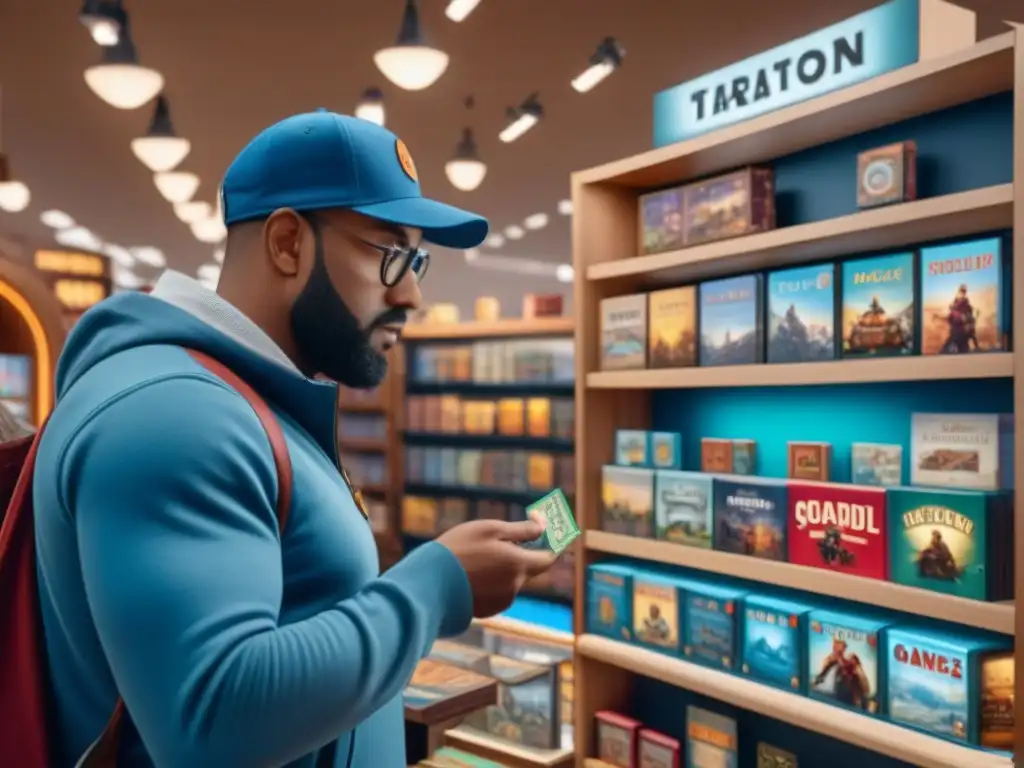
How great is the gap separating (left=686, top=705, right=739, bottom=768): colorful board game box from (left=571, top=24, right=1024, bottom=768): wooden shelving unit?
215 mm

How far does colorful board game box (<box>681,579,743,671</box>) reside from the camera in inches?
109

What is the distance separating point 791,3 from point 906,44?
3.16 metres

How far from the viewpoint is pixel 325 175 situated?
117 centimetres

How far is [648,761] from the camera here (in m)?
3.13

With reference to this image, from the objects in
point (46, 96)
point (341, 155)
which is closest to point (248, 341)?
point (341, 155)

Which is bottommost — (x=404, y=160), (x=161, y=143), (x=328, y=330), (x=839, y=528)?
(x=839, y=528)

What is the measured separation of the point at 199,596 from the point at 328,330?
0.43 m

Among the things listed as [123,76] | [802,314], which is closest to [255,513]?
[802,314]

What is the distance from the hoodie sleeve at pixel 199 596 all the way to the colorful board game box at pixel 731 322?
1.97m

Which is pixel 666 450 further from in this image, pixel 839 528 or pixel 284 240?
pixel 284 240

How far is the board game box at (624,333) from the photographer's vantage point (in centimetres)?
306

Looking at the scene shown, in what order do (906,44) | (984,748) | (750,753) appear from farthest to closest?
(750,753)
(906,44)
(984,748)

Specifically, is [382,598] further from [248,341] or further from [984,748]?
[984,748]

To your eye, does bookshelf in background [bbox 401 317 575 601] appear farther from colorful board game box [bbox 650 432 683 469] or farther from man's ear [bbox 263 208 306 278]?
man's ear [bbox 263 208 306 278]
